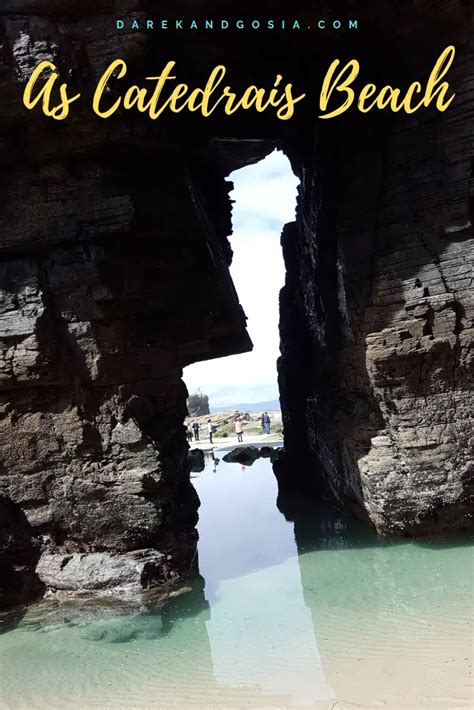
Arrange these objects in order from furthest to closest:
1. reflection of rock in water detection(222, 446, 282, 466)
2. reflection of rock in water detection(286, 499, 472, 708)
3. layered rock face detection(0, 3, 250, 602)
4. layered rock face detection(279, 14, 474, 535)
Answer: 1. reflection of rock in water detection(222, 446, 282, 466)
2. layered rock face detection(279, 14, 474, 535)
3. layered rock face detection(0, 3, 250, 602)
4. reflection of rock in water detection(286, 499, 472, 708)

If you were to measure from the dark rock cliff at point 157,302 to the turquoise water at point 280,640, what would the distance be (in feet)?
2.62

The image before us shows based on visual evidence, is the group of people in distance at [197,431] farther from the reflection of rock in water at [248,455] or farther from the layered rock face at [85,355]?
the layered rock face at [85,355]

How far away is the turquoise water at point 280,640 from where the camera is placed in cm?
471

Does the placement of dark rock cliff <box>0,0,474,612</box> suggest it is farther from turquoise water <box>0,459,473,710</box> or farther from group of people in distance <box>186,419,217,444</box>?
group of people in distance <box>186,419,217,444</box>

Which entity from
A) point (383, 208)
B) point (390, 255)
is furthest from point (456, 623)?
point (383, 208)

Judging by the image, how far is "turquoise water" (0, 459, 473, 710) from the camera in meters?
4.71

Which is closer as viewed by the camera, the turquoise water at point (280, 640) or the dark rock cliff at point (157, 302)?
the turquoise water at point (280, 640)

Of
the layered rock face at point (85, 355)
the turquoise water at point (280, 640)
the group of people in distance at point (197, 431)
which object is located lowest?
the turquoise water at point (280, 640)

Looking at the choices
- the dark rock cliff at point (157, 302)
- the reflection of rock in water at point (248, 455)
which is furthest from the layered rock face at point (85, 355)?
the reflection of rock in water at point (248, 455)

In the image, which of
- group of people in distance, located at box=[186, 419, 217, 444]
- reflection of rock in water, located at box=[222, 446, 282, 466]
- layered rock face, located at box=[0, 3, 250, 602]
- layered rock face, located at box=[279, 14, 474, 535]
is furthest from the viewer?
group of people in distance, located at box=[186, 419, 217, 444]

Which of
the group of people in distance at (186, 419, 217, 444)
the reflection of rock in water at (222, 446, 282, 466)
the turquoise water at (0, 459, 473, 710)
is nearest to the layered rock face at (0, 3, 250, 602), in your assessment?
the turquoise water at (0, 459, 473, 710)

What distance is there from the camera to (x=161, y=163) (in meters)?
8.14

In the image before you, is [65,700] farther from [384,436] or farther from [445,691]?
[384,436]

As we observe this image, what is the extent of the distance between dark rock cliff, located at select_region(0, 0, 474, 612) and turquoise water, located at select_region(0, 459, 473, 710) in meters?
0.80
